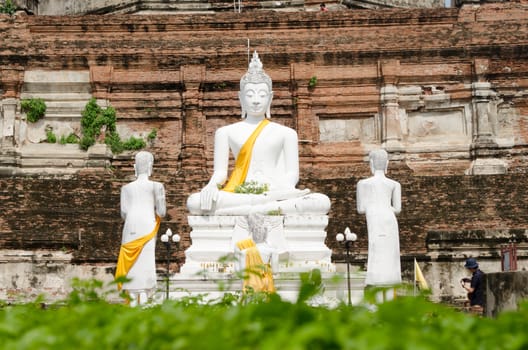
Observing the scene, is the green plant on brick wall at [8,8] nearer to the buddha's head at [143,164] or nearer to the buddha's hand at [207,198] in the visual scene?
the buddha's head at [143,164]

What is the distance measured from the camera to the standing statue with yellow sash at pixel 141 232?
9.40 m

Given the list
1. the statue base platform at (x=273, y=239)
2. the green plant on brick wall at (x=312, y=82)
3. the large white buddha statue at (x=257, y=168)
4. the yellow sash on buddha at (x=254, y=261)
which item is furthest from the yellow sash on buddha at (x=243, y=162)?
the green plant on brick wall at (x=312, y=82)

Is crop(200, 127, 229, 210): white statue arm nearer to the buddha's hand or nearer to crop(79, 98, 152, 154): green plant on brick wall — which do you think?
the buddha's hand

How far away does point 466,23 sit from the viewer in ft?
70.2

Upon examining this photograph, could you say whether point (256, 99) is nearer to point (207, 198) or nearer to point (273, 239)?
point (207, 198)

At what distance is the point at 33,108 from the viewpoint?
66.0ft

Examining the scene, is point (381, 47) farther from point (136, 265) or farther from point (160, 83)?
point (136, 265)

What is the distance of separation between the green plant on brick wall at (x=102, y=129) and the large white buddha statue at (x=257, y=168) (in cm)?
927

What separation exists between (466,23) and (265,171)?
12.4 meters

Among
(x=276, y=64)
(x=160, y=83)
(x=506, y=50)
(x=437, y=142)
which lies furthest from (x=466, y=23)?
(x=160, y=83)

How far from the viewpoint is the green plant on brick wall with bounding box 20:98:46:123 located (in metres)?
20.1

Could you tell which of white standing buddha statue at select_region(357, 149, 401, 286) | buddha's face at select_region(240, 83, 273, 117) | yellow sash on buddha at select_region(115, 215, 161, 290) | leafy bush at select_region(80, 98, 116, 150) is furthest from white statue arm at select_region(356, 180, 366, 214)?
leafy bush at select_region(80, 98, 116, 150)

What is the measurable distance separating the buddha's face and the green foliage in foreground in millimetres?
7753

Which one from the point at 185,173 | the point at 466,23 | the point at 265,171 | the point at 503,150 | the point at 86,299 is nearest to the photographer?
the point at 86,299
